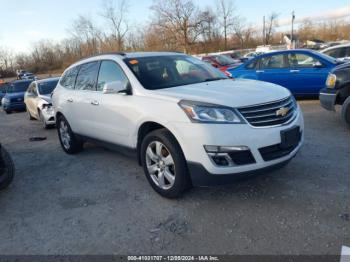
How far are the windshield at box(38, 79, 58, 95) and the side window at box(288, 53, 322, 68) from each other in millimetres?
7273

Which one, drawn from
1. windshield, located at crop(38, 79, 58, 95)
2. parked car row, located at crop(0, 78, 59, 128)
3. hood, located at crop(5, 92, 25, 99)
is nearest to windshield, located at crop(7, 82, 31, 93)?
hood, located at crop(5, 92, 25, 99)

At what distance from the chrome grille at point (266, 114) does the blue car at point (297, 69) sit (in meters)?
6.07

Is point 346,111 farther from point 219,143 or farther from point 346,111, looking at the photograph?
point 219,143

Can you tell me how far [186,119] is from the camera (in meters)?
3.35

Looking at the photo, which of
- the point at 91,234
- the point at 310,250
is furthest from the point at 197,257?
the point at 91,234

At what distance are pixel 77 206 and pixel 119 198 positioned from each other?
51cm

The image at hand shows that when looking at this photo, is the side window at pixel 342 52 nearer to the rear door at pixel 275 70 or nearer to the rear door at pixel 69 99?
the rear door at pixel 275 70

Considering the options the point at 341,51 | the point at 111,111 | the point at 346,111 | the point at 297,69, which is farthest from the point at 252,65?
the point at 111,111

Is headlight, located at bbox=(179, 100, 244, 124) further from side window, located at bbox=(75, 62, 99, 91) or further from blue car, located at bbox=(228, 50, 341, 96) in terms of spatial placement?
blue car, located at bbox=(228, 50, 341, 96)

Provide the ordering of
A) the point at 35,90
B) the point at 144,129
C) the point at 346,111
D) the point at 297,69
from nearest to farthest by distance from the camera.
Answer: the point at 144,129 < the point at 346,111 < the point at 297,69 < the point at 35,90

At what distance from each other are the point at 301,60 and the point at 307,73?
0.46 metres

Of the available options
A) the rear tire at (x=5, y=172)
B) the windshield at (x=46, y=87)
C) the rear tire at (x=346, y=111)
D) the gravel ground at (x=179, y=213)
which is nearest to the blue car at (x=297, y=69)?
the rear tire at (x=346, y=111)

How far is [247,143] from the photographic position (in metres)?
3.22

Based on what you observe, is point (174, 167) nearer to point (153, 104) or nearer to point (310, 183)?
point (153, 104)
